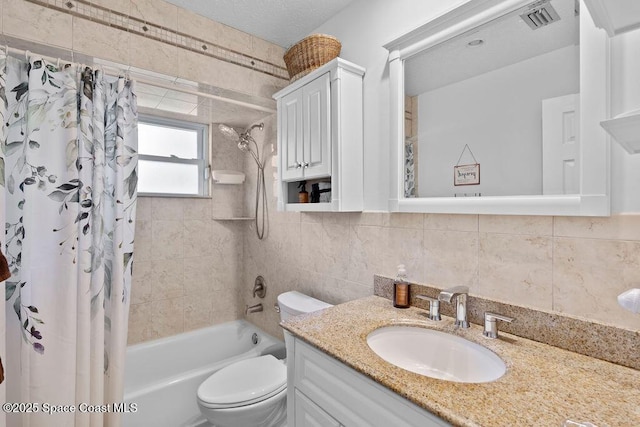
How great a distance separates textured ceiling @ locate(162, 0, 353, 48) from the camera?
5.60ft

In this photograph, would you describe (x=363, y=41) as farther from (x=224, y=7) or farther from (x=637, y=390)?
(x=637, y=390)

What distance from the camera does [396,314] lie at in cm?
126

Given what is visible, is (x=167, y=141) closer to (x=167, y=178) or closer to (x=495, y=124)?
(x=167, y=178)

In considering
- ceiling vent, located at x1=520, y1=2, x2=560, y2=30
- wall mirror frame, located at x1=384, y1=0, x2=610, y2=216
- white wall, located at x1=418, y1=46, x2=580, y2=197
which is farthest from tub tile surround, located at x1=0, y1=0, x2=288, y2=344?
ceiling vent, located at x1=520, y1=2, x2=560, y2=30

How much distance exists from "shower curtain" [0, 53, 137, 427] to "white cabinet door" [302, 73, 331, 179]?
916 mm

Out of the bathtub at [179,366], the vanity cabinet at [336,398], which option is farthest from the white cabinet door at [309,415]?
the bathtub at [179,366]

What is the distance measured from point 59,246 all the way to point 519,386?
1.73 meters

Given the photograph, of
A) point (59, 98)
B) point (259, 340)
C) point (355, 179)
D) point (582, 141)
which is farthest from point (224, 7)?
point (259, 340)

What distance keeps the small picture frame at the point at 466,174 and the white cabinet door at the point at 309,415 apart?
960mm

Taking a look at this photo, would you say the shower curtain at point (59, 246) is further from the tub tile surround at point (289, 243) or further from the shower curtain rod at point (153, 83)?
the tub tile surround at point (289, 243)

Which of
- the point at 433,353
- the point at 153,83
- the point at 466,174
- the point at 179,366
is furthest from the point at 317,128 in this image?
the point at 179,366

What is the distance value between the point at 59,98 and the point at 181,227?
117 cm

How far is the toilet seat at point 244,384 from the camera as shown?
57.7 inches

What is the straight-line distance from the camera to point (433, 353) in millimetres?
1120
